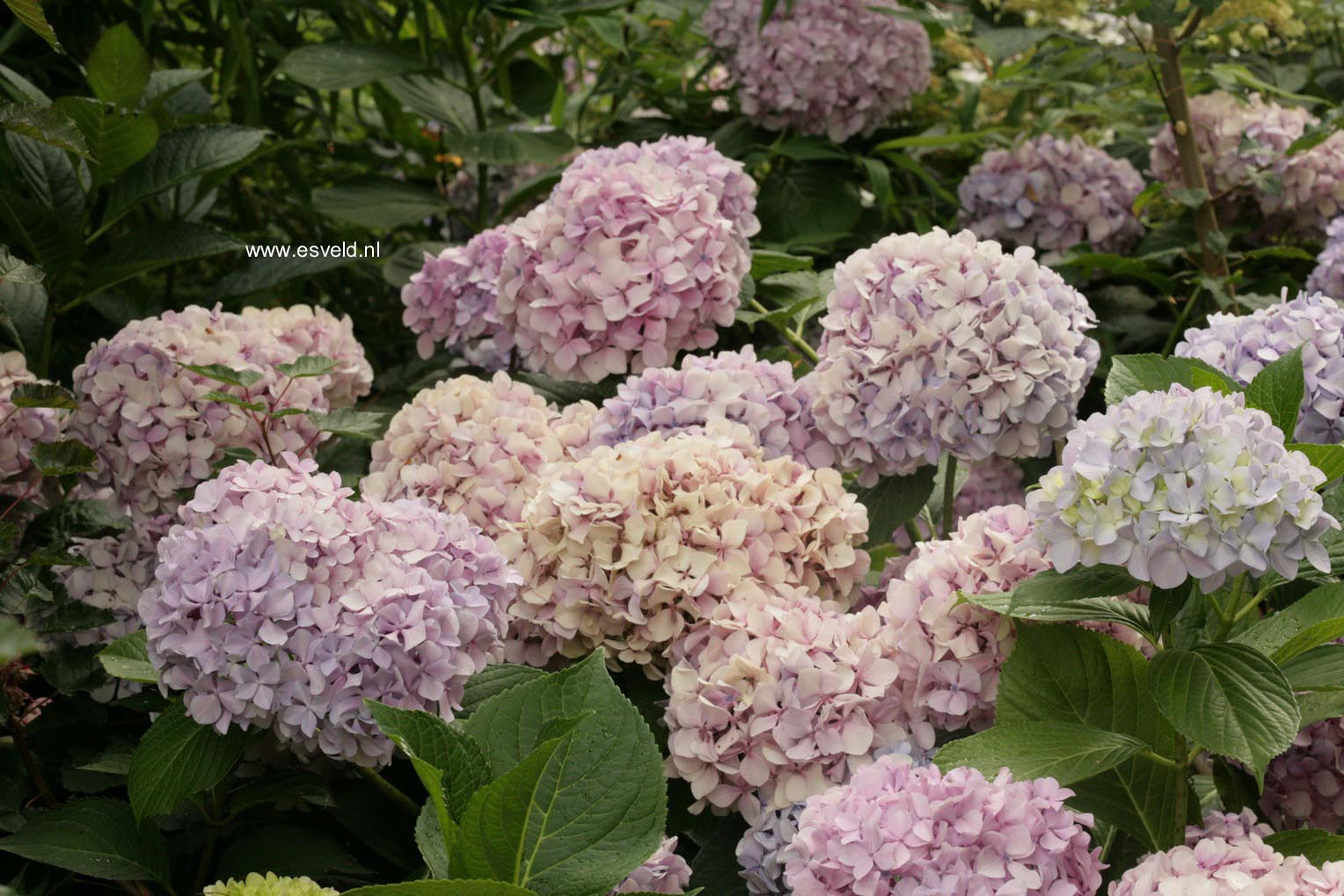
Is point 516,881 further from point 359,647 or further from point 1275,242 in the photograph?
point 1275,242

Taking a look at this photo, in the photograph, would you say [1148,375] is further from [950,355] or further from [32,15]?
[32,15]

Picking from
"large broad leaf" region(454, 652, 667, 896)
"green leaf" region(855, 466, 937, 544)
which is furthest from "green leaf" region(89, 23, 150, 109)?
"large broad leaf" region(454, 652, 667, 896)

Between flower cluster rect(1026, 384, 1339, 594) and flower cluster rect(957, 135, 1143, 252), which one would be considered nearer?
flower cluster rect(1026, 384, 1339, 594)

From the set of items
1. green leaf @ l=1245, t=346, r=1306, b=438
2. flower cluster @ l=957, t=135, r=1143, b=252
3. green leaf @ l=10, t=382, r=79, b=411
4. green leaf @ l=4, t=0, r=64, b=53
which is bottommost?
flower cluster @ l=957, t=135, r=1143, b=252

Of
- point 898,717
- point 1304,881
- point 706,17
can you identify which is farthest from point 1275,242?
point 1304,881

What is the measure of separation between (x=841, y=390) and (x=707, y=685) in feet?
1.29

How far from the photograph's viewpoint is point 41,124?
1.21 m

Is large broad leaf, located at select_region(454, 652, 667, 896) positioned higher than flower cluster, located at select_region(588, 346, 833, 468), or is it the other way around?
large broad leaf, located at select_region(454, 652, 667, 896)

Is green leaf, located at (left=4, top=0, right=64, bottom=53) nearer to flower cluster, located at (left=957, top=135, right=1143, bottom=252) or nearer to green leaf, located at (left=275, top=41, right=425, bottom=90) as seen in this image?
green leaf, located at (left=275, top=41, right=425, bottom=90)

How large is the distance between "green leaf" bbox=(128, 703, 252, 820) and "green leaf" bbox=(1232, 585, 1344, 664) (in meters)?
0.86

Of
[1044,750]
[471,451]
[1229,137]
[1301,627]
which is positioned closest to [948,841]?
[1044,750]

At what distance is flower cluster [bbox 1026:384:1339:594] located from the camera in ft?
3.31

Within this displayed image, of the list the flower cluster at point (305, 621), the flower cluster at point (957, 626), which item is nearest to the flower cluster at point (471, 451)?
the flower cluster at point (305, 621)

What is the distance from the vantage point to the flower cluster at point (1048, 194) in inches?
97.5
